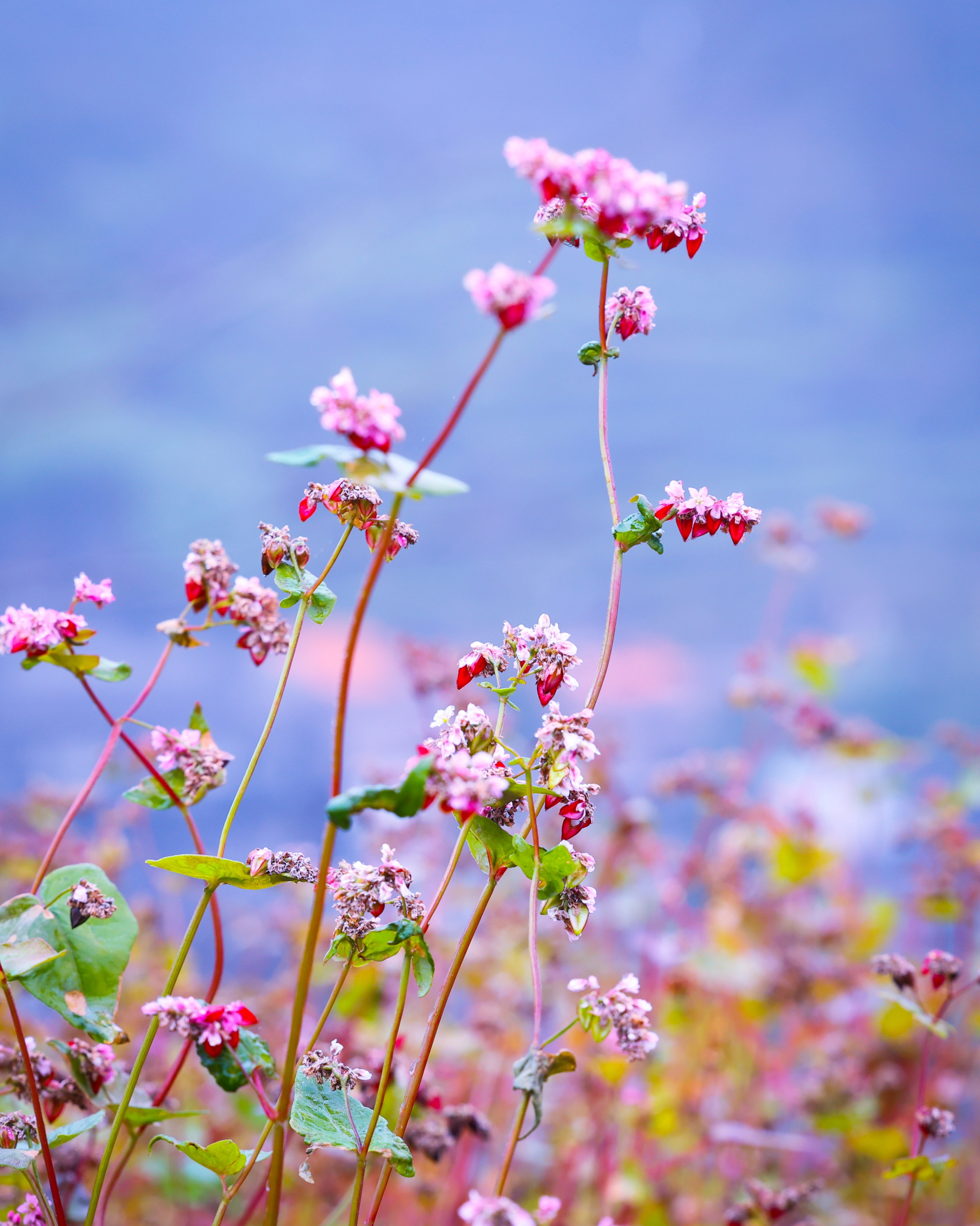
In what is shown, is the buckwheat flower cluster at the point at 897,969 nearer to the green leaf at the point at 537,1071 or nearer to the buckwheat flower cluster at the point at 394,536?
the green leaf at the point at 537,1071

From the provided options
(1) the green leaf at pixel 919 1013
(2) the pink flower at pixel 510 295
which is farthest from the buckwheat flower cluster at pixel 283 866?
(1) the green leaf at pixel 919 1013

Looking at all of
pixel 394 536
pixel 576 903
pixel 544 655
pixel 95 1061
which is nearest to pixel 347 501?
pixel 394 536

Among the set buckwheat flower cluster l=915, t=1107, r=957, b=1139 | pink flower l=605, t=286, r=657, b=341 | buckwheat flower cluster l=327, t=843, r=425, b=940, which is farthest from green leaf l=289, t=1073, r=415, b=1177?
pink flower l=605, t=286, r=657, b=341

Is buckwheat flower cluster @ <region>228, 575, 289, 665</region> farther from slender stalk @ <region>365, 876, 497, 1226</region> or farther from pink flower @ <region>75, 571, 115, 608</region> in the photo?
slender stalk @ <region>365, 876, 497, 1226</region>

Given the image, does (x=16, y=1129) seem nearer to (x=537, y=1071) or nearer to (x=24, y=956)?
(x=24, y=956)

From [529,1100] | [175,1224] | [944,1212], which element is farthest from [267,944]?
[529,1100]

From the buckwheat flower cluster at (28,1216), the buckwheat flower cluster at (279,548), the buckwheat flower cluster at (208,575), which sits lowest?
the buckwheat flower cluster at (28,1216)

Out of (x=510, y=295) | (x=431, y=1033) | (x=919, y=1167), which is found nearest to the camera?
(x=510, y=295)
